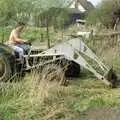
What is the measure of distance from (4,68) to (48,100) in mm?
3321

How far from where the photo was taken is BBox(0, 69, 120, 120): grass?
8105 millimetres

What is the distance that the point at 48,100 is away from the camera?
898 cm

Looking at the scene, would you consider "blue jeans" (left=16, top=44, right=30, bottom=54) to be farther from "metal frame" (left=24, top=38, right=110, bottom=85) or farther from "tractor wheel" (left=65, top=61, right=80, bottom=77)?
"tractor wheel" (left=65, top=61, right=80, bottom=77)

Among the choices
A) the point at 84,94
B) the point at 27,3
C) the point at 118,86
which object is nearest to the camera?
the point at 84,94

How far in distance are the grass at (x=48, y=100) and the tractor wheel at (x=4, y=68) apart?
5.17ft

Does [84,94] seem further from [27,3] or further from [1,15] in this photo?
[27,3]

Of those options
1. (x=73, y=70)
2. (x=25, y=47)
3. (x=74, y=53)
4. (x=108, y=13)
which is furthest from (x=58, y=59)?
(x=108, y=13)

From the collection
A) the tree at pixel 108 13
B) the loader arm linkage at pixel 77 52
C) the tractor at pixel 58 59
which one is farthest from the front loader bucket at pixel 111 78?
the tree at pixel 108 13

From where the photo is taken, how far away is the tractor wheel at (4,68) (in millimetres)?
11852

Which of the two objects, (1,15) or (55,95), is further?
(1,15)

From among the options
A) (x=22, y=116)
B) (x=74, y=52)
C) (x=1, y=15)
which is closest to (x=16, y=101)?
(x=22, y=116)

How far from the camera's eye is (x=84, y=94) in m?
10.4

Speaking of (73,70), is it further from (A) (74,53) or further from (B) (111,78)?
(B) (111,78)

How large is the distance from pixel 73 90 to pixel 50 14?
4446cm
